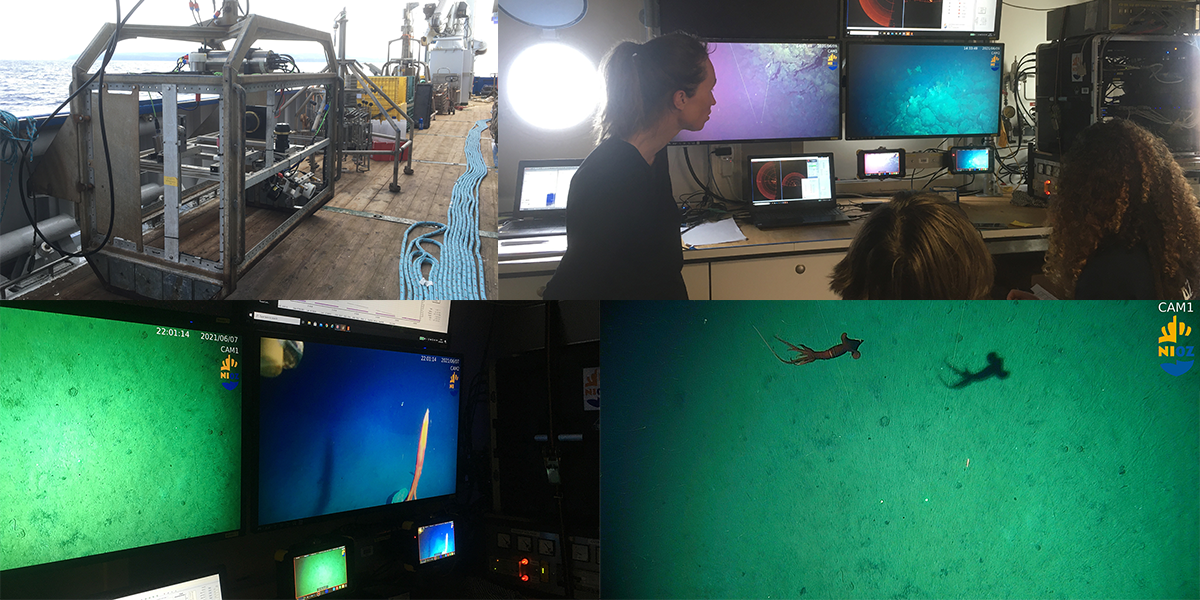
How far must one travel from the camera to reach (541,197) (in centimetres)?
132

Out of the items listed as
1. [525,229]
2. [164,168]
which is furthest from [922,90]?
[164,168]

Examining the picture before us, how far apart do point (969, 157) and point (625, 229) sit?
900mm

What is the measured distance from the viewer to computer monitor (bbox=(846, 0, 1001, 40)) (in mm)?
1394

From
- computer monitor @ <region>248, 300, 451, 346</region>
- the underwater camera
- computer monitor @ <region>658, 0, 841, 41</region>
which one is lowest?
computer monitor @ <region>248, 300, 451, 346</region>

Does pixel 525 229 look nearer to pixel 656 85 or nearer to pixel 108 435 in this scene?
pixel 656 85

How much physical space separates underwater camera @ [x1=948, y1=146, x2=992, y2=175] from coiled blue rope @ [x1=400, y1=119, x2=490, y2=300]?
45.3 inches

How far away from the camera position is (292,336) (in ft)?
4.09

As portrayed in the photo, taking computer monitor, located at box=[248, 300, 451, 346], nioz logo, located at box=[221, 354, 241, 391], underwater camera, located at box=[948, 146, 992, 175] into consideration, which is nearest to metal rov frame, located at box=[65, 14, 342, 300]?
computer monitor, located at box=[248, 300, 451, 346]

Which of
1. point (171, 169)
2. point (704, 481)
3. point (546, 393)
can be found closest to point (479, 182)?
point (546, 393)

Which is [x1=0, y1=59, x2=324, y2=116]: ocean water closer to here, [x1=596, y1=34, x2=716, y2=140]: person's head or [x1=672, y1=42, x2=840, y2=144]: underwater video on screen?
[x1=596, y1=34, x2=716, y2=140]: person's head

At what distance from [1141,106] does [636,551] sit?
5.18 ft

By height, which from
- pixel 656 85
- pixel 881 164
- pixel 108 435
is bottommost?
pixel 108 435

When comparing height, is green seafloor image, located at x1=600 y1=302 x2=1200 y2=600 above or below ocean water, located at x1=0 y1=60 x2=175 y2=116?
below

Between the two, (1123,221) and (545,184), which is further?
(1123,221)
